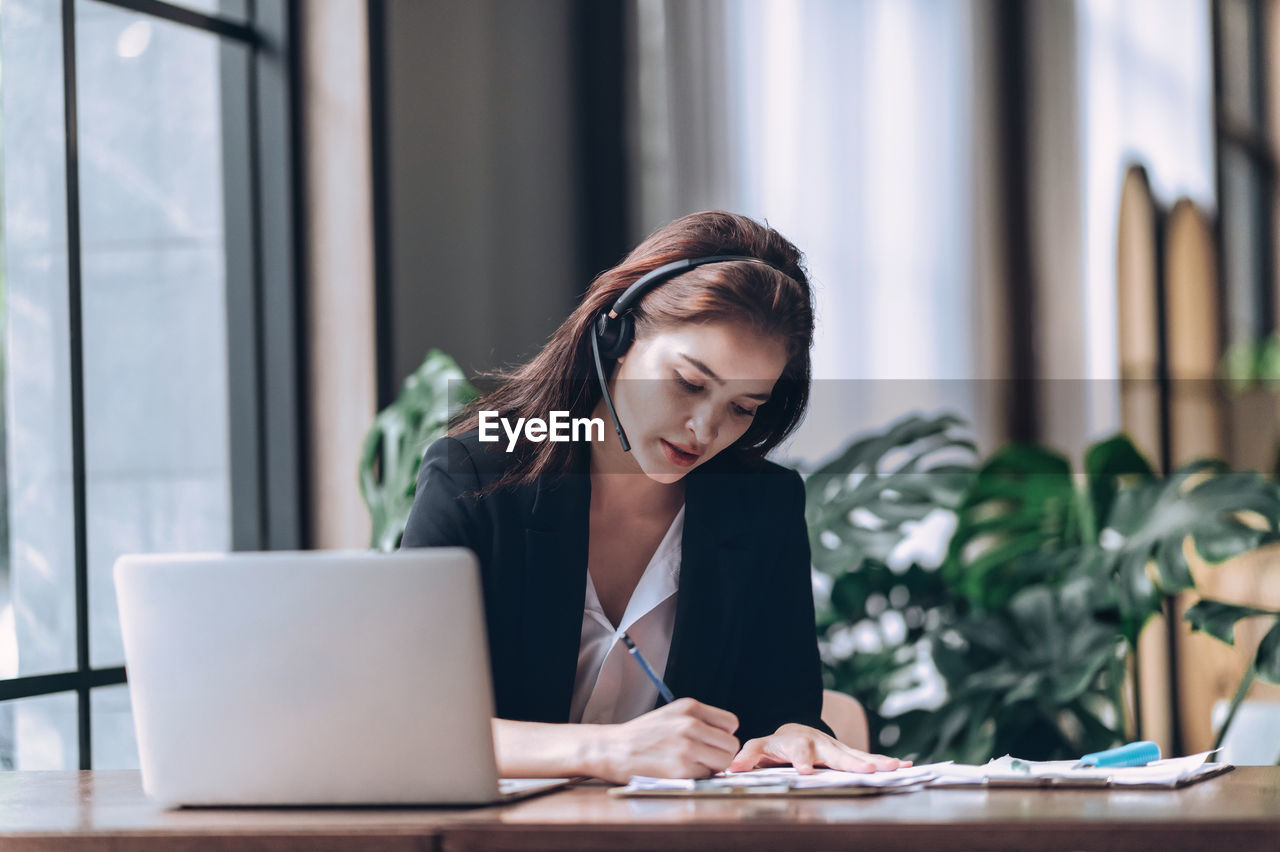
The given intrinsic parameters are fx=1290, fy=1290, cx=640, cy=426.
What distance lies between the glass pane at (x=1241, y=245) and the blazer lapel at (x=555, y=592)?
6.77 feet

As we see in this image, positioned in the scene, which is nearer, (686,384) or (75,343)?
(686,384)

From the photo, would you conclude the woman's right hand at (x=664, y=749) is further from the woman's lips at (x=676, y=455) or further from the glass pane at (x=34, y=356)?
the glass pane at (x=34, y=356)

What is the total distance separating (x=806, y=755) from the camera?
127cm

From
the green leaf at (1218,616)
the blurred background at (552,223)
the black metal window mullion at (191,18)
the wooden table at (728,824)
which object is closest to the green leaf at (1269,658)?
the green leaf at (1218,616)

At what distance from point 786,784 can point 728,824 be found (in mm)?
205

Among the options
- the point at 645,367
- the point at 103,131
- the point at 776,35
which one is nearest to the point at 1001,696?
the point at 645,367

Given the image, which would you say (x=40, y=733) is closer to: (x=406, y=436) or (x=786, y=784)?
(x=406, y=436)

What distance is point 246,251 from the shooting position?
9.10 ft

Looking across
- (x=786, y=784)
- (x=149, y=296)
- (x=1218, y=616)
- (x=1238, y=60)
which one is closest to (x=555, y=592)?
(x=786, y=784)

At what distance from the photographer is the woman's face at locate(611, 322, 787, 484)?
1.56 m

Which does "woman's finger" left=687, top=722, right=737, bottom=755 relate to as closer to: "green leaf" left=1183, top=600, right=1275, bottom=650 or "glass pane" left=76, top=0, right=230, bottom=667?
"green leaf" left=1183, top=600, right=1275, bottom=650

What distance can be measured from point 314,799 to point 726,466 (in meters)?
0.74

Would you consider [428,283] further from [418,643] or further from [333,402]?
[418,643]

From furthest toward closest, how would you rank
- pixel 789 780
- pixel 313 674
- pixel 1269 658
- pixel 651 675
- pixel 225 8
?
pixel 225 8 < pixel 1269 658 < pixel 651 675 < pixel 789 780 < pixel 313 674
